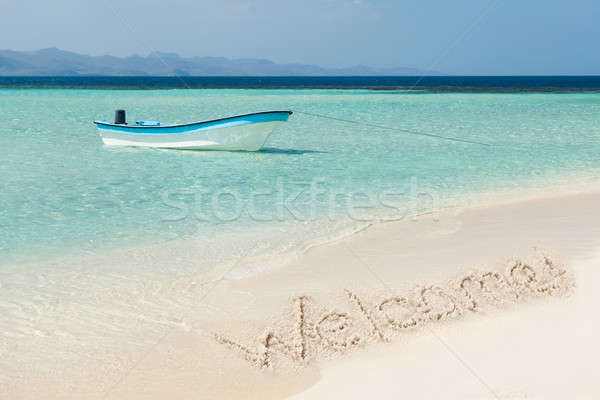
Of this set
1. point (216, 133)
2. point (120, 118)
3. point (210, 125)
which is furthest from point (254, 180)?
point (120, 118)

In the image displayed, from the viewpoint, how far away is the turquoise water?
23.6 feet

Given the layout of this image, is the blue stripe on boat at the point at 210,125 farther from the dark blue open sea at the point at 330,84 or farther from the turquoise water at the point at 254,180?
the dark blue open sea at the point at 330,84

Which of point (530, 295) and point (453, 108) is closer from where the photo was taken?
point (530, 295)

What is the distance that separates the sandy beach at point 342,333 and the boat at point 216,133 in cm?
785

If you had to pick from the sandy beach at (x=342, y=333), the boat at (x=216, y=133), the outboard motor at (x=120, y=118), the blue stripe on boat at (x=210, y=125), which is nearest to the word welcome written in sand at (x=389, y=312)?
the sandy beach at (x=342, y=333)

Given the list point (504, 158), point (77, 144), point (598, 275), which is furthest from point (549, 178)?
point (77, 144)

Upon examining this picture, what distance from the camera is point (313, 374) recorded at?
3.62 meters

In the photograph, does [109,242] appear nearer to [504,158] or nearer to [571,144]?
[504,158]

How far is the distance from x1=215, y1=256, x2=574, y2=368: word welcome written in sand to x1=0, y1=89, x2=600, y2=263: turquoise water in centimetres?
221

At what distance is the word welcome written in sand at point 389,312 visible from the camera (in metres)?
3.94

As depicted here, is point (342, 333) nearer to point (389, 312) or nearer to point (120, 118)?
point (389, 312)

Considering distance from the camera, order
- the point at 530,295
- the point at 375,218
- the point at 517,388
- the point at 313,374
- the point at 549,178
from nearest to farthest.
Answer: the point at 517,388, the point at 313,374, the point at 530,295, the point at 375,218, the point at 549,178

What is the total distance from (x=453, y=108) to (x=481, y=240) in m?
24.4

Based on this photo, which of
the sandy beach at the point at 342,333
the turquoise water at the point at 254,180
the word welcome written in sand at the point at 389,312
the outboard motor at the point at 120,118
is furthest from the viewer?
the outboard motor at the point at 120,118
